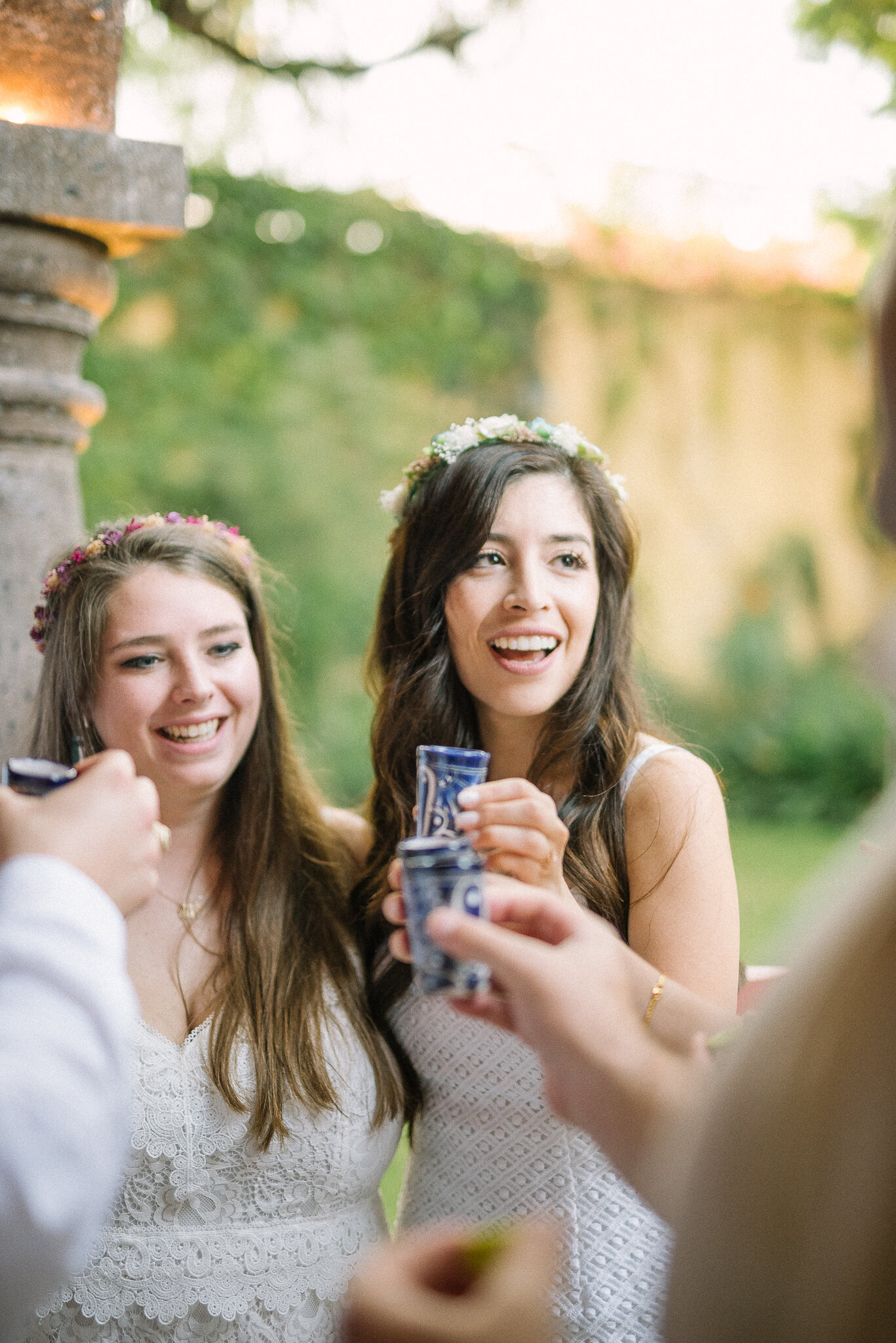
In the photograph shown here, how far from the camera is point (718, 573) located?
10.5 metres

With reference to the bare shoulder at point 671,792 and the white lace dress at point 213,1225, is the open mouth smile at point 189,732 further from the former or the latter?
the bare shoulder at point 671,792

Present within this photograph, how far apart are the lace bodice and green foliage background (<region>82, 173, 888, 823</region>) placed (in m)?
5.13

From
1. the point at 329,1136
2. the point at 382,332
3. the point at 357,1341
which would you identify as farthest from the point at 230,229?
the point at 357,1341

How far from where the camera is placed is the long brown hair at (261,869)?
7.51 ft

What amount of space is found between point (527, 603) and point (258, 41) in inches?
113

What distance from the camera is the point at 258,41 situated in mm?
4105

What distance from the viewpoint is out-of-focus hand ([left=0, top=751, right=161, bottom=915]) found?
4.29ft

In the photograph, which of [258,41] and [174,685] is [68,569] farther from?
[258,41]

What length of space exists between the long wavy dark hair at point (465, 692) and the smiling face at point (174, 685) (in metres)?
0.44

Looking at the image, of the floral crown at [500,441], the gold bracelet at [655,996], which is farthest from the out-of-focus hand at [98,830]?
the floral crown at [500,441]

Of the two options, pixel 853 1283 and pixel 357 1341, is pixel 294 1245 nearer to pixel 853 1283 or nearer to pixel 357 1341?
pixel 357 1341

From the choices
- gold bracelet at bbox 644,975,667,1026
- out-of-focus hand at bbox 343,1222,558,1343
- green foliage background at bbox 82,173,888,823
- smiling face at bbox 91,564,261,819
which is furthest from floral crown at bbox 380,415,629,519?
green foliage background at bbox 82,173,888,823

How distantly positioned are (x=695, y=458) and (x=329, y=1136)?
9100mm

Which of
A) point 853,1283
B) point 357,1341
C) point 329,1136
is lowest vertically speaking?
point 329,1136
